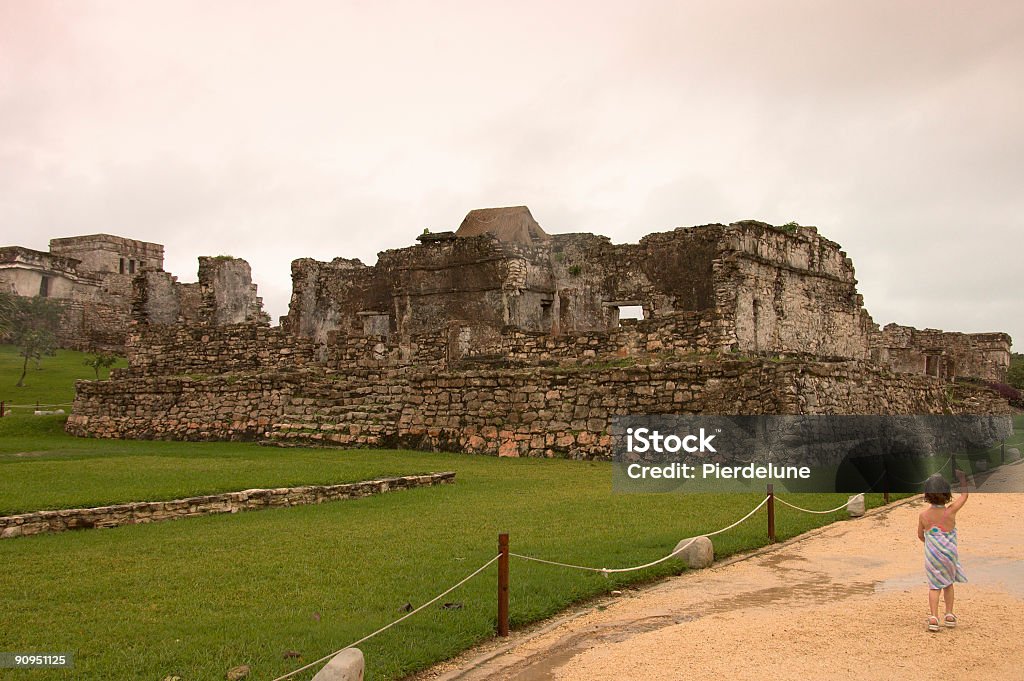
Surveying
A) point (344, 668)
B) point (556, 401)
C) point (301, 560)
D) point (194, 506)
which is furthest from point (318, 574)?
point (556, 401)

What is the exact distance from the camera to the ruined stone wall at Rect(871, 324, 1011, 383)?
35062 millimetres

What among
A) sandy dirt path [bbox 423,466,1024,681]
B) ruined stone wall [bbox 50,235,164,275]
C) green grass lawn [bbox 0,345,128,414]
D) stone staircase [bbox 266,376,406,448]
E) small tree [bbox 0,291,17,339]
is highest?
ruined stone wall [bbox 50,235,164,275]

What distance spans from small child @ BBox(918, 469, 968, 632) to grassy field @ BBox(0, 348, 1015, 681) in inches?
102

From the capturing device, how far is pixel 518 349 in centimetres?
2069

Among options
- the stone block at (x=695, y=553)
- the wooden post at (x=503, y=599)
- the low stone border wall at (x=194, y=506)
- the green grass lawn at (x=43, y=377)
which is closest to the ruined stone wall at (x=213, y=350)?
the green grass lawn at (x=43, y=377)

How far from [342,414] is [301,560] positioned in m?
12.4

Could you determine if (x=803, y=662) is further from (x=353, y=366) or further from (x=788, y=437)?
(x=353, y=366)

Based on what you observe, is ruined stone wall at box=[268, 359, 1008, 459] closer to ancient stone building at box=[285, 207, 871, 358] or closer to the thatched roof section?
ancient stone building at box=[285, 207, 871, 358]

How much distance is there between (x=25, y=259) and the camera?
4784 centimetres

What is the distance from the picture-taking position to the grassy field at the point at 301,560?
6.01 m

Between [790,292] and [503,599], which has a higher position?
[790,292]

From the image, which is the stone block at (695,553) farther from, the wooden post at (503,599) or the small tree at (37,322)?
the small tree at (37,322)

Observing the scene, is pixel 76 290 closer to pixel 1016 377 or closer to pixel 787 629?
pixel 1016 377

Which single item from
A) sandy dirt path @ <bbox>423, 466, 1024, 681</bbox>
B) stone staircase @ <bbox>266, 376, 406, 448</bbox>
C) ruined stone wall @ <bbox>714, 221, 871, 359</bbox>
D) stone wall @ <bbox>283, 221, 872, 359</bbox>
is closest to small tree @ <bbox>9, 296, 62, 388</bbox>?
stone wall @ <bbox>283, 221, 872, 359</bbox>
